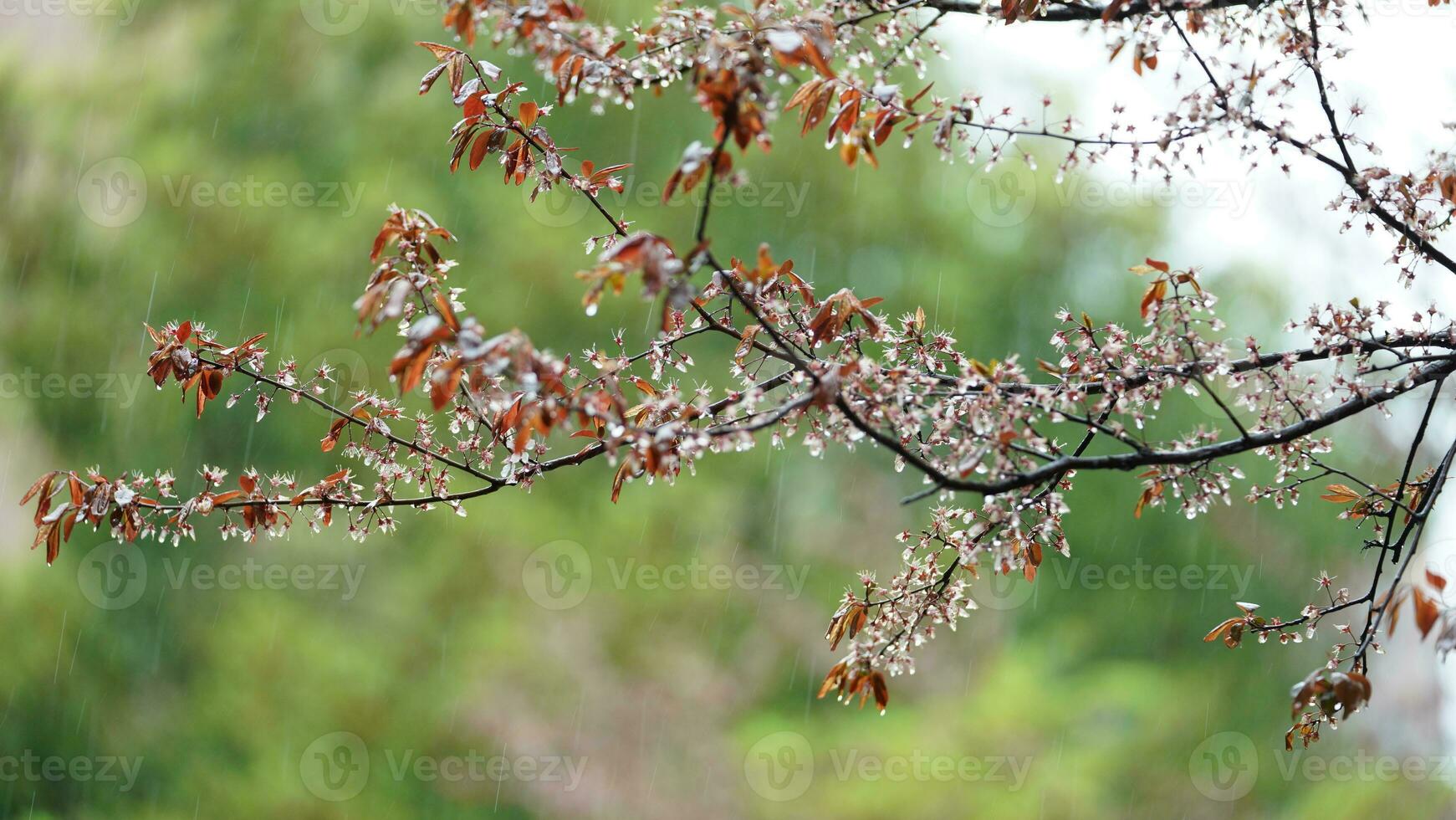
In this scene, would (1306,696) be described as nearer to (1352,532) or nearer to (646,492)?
(646,492)

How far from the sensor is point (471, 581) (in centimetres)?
575

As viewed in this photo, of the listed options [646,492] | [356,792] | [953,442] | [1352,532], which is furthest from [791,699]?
[953,442]

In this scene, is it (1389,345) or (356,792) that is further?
(356,792)

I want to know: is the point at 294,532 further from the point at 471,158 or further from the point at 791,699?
the point at 471,158

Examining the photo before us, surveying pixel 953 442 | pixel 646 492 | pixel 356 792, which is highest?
pixel 646 492

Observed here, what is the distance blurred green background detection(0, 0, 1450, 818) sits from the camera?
5.36m

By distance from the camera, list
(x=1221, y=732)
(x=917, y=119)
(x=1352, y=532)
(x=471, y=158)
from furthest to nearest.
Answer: (x=1352, y=532) < (x=1221, y=732) < (x=471, y=158) < (x=917, y=119)

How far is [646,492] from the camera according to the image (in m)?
5.98

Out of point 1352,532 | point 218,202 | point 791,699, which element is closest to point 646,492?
point 791,699

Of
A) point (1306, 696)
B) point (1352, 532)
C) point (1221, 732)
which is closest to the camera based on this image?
point (1306, 696)

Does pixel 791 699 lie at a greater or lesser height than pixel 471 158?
lesser

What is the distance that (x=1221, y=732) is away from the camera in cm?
627

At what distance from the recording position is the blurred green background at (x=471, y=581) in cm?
536

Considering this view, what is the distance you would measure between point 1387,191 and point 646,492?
464 cm
